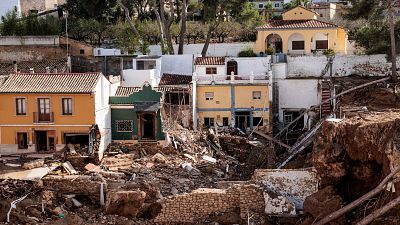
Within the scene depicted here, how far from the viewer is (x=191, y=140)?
32.3 metres

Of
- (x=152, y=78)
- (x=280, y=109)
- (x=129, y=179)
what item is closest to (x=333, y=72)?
(x=280, y=109)

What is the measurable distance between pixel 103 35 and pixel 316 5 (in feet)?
58.9

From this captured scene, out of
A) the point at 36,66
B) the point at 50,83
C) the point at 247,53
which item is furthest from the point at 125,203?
the point at 247,53

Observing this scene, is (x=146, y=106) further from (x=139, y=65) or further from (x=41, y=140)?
(x=139, y=65)

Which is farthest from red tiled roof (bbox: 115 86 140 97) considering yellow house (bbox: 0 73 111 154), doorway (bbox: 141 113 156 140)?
yellow house (bbox: 0 73 111 154)

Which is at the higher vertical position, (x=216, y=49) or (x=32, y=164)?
(x=216, y=49)

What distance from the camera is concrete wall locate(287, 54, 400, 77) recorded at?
37375 mm

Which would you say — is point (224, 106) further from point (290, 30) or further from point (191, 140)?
point (290, 30)

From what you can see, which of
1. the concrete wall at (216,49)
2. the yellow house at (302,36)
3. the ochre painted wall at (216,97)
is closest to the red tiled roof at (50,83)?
the ochre painted wall at (216,97)

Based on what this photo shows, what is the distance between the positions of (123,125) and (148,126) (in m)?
1.16

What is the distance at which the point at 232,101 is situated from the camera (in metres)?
35.5

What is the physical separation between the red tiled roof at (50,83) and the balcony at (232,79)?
7.07 m

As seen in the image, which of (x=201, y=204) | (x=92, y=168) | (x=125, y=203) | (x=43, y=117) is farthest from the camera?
(x=43, y=117)

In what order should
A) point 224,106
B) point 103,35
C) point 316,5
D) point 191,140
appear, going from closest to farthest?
point 191,140, point 224,106, point 103,35, point 316,5
